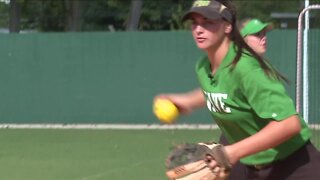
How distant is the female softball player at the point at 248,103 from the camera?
132 inches

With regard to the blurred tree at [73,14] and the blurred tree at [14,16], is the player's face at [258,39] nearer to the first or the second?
the blurred tree at [14,16]

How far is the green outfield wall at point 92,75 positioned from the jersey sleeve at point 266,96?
13285mm

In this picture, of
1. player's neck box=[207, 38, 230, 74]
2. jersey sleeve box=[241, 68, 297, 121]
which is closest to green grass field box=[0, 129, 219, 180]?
player's neck box=[207, 38, 230, 74]

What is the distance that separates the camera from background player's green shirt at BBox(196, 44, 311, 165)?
3385 mm

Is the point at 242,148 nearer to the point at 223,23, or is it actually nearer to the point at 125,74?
the point at 223,23

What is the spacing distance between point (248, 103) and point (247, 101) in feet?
0.04

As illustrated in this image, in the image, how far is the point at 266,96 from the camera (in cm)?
339

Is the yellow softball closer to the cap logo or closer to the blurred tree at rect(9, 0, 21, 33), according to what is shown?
the cap logo

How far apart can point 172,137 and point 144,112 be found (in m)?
2.85

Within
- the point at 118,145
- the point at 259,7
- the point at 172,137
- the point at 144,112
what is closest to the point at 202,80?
the point at 118,145

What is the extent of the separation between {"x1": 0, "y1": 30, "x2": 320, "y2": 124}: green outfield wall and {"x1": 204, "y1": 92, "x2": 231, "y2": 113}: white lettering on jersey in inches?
512

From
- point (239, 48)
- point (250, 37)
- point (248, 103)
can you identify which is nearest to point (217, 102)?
point (248, 103)

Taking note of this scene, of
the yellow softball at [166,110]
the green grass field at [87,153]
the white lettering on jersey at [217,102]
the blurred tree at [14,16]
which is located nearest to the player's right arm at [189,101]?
the yellow softball at [166,110]

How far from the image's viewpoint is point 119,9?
4369 centimetres
